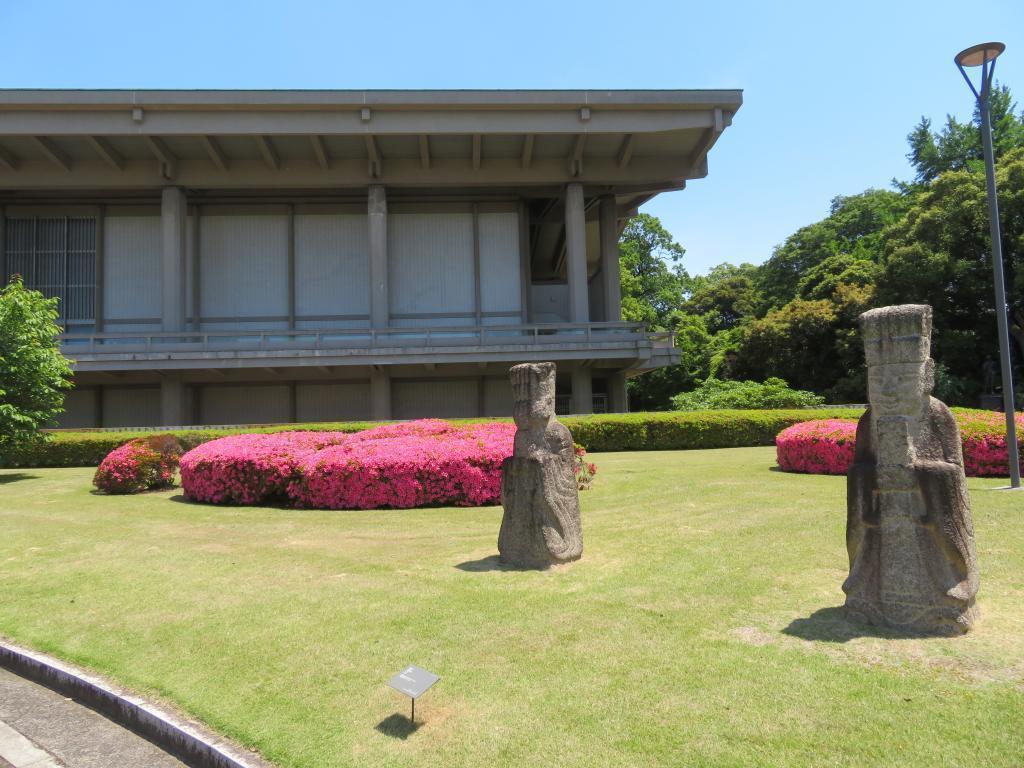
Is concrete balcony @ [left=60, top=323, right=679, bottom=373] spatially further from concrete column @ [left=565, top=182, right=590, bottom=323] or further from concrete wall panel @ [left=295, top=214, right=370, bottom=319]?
concrete wall panel @ [left=295, top=214, right=370, bottom=319]

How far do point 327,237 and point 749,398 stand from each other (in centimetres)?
2140

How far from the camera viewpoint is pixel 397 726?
11.8ft

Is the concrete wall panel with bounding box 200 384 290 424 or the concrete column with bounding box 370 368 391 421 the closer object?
the concrete column with bounding box 370 368 391 421

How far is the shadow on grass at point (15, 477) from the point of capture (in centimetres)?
1466

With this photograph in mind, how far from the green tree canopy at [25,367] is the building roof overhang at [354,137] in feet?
36.1

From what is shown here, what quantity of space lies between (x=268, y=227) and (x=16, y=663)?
82.8 ft

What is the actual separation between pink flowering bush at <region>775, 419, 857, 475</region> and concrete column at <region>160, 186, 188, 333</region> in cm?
2295

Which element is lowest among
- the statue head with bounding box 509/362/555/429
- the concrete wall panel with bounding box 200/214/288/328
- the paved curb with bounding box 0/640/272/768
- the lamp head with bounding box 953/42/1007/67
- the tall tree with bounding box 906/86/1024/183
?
the paved curb with bounding box 0/640/272/768

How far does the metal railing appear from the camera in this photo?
23297 mm

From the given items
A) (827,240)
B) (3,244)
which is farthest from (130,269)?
(827,240)

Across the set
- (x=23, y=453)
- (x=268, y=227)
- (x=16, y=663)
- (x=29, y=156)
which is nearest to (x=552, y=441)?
(x=16, y=663)

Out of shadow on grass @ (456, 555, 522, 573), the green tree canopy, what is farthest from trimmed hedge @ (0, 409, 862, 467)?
shadow on grass @ (456, 555, 522, 573)

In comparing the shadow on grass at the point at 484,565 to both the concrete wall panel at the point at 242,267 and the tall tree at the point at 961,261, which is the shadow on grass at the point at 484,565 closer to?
the concrete wall panel at the point at 242,267

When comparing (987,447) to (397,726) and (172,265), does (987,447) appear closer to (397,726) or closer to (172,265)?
(397,726)
